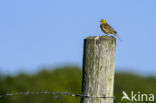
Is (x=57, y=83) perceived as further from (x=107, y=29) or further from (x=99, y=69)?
(x=99, y=69)

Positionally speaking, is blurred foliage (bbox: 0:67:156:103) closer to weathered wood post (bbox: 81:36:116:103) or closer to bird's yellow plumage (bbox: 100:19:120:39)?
bird's yellow plumage (bbox: 100:19:120:39)

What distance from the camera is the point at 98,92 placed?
7520 mm

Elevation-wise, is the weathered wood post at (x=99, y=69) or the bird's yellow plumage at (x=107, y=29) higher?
the bird's yellow plumage at (x=107, y=29)

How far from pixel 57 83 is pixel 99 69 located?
40173 mm

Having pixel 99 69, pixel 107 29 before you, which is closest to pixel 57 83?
pixel 107 29

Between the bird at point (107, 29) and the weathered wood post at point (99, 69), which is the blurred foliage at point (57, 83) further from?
the weathered wood post at point (99, 69)

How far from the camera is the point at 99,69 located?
296 inches

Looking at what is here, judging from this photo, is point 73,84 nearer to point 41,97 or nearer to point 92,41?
point 41,97

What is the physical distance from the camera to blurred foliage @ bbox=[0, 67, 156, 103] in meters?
38.8

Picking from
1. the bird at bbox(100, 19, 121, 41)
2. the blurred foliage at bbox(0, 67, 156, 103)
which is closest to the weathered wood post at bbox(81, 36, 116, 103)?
the bird at bbox(100, 19, 121, 41)

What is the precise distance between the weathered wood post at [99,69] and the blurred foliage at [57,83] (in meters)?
26.6

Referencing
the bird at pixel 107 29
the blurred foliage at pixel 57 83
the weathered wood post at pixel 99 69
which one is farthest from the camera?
the blurred foliage at pixel 57 83

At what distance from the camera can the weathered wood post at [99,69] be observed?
7492mm

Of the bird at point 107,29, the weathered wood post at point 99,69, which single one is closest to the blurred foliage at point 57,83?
the bird at point 107,29
